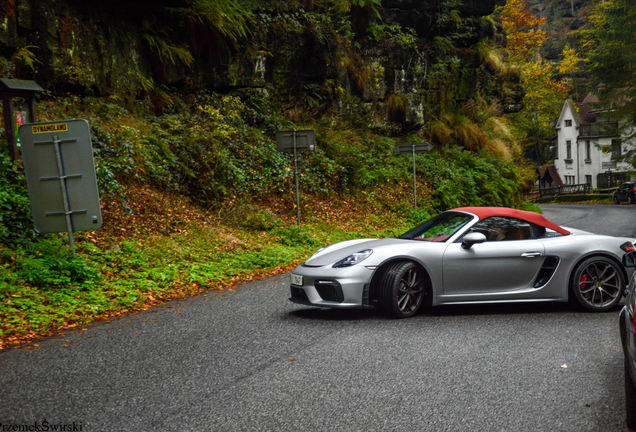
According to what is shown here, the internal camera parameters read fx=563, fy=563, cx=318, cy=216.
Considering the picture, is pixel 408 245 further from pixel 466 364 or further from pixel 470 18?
pixel 470 18

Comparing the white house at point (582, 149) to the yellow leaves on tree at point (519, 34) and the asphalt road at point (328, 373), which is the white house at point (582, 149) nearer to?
the yellow leaves on tree at point (519, 34)

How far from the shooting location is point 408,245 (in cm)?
684

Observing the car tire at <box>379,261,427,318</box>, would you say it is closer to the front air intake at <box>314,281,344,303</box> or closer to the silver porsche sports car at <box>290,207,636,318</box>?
the silver porsche sports car at <box>290,207,636,318</box>

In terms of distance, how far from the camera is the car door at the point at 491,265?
6.77 m

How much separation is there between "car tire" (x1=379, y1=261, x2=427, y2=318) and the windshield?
638 mm

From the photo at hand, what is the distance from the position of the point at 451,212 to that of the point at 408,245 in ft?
3.84

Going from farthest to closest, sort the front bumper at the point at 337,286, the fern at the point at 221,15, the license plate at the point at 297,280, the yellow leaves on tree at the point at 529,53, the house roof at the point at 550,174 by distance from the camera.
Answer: the house roof at the point at 550,174 → the yellow leaves on tree at the point at 529,53 → the fern at the point at 221,15 → the license plate at the point at 297,280 → the front bumper at the point at 337,286

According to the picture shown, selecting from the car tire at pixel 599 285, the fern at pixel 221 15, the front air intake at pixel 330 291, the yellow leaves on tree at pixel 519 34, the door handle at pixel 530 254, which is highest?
the yellow leaves on tree at pixel 519 34

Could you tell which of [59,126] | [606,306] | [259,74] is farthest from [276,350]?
[259,74]

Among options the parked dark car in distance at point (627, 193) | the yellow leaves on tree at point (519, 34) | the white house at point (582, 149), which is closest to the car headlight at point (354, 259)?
the parked dark car in distance at point (627, 193)

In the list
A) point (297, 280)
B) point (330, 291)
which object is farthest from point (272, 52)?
point (330, 291)

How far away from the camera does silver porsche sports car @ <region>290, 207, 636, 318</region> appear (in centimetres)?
661

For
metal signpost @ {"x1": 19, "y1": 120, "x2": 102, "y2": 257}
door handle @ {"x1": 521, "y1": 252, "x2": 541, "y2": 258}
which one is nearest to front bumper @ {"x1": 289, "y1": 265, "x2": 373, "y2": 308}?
door handle @ {"x1": 521, "y1": 252, "x2": 541, "y2": 258}

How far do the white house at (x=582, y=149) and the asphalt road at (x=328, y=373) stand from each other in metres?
58.9
